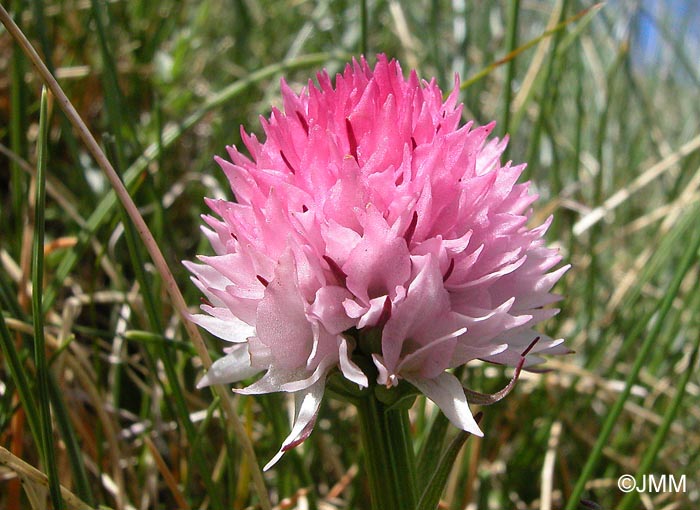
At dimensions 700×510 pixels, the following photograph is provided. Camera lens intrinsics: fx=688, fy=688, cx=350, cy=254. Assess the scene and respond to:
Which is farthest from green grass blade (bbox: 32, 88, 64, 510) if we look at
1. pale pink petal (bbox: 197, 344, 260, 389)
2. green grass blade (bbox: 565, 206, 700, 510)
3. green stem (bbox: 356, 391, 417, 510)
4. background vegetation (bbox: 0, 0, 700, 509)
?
green grass blade (bbox: 565, 206, 700, 510)

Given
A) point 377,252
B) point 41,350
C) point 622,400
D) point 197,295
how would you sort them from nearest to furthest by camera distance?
→ 1. point 377,252
2. point 41,350
3. point 622,400
4. point 197,295

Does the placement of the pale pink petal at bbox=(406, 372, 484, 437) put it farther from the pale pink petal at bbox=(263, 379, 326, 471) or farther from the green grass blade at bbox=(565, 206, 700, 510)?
the green grass blade at bbox=(565, 206, 700, 510)

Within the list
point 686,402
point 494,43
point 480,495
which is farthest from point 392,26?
point 480,495

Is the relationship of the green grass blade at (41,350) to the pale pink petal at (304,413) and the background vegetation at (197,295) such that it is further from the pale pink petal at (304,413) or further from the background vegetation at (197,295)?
the pale pink petal at (304,413)

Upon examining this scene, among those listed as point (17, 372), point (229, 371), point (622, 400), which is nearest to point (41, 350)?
point (17, 372)

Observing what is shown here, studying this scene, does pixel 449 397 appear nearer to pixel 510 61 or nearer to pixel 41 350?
pixel 41 350

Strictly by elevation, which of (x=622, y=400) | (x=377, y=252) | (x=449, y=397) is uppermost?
(x=377, y=252)
